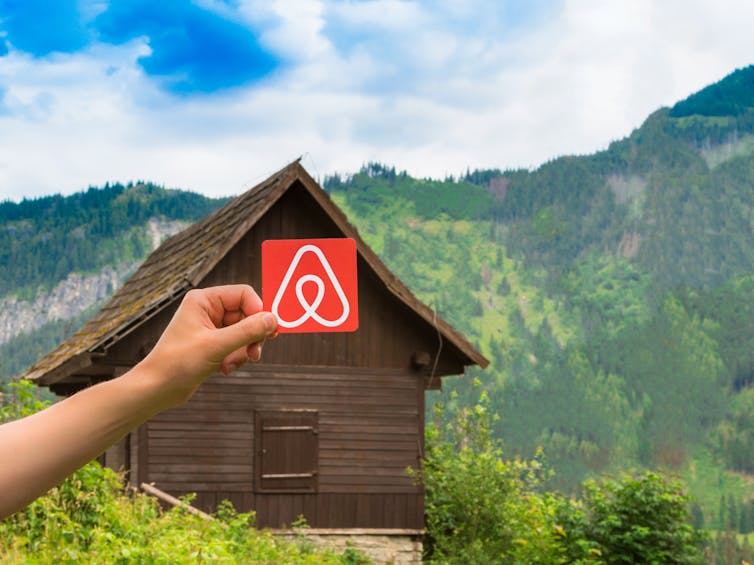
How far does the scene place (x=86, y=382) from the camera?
19266 mm

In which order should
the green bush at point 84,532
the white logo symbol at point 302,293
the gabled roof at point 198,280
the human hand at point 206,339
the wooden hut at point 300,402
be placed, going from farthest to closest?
the wooden hut at point 300,402, the gabled roof at point 198,280, the green bush at point 84,532, the white logo symbol at point 302,293, the human hand at point 206,339

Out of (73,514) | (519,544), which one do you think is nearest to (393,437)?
(519,544)

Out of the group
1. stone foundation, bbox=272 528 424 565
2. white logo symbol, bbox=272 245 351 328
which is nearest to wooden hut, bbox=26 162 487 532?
stone foundation, bbox=272 528 424 565

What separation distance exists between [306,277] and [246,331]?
0.31 metres

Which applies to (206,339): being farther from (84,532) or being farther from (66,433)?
(84,532)

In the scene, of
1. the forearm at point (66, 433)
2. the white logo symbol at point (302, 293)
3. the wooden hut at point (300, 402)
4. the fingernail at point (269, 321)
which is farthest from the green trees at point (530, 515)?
the forearm at point (66, 433)

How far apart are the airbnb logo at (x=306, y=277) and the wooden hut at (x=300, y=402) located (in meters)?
15.9

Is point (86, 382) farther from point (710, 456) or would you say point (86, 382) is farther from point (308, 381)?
point (710, 456)

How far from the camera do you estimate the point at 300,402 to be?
730 inches

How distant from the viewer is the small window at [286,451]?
1830 centimetres

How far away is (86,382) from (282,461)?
3694 mm

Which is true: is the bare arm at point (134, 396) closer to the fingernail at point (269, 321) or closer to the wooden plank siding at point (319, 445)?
the fingernail at point (269, 321)

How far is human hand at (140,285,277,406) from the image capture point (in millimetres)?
1113

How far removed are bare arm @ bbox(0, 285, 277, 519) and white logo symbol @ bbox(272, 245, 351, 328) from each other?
6.1 inches
